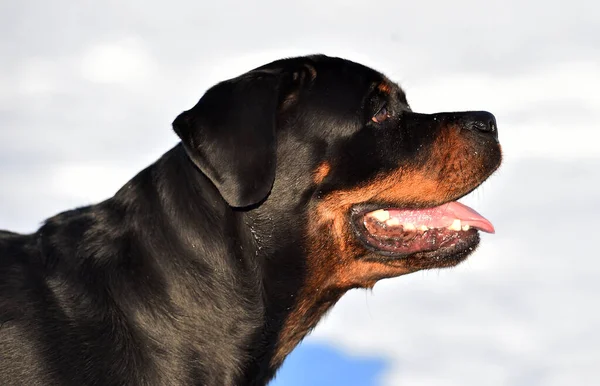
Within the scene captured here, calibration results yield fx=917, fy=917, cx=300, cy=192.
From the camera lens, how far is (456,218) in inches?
185

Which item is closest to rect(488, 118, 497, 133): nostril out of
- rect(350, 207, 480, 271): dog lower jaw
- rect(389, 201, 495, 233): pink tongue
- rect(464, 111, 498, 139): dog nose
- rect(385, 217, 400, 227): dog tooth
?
rect(464, 111, 498, 139): dog nose

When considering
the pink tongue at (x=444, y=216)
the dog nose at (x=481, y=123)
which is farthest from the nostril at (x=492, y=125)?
the pink tongue at (x=444, y=216)

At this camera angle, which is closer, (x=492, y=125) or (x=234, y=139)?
(x=234, y=139)

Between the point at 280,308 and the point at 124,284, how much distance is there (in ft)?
2.45

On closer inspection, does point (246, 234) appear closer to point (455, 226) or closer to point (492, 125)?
point (455, 226)

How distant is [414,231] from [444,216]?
23cm

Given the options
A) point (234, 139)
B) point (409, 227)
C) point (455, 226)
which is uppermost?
point (234, 139)

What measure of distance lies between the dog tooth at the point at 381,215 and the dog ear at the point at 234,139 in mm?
671

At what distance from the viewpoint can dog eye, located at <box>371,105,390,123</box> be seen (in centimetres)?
452

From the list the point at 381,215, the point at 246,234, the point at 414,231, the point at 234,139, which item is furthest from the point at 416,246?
the point at 234,139

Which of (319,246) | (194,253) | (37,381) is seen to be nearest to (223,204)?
(194,253)

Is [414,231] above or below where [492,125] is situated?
below

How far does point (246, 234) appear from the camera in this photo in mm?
4129

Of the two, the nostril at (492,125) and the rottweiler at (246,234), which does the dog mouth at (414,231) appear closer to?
the rottweiler at (246,234)
